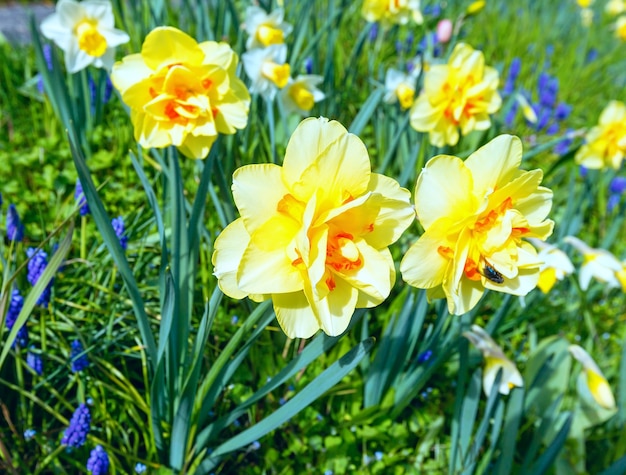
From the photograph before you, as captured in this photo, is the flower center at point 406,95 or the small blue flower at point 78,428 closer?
the small blue flower at point 78,428

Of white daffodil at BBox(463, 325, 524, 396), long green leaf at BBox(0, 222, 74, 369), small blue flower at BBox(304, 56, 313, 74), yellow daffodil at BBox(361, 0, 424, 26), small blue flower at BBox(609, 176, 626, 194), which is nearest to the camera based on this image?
long green leaf at BBox(0, 222, 74, 369)

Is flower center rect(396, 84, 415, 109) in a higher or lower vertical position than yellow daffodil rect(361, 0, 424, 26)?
lower

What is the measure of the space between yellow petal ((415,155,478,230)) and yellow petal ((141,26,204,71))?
0.64 meters

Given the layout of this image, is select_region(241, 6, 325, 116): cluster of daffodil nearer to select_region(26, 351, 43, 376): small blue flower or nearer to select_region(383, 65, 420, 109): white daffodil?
select_region(383, 65, 420, 109): white daffodil

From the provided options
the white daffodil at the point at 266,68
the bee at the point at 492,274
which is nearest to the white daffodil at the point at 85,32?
the white daffodil at the point at 266,68

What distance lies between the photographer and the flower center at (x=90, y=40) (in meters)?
1.61

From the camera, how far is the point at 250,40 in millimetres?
1919

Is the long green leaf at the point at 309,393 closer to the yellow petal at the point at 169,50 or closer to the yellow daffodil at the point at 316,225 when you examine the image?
the yellow daffodil at the point at 316,225

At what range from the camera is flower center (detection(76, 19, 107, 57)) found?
1613 mm

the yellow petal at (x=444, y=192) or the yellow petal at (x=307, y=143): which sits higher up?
the yellow petal at (x=307, y=143)

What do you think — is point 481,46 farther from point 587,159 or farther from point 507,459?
point 507,459

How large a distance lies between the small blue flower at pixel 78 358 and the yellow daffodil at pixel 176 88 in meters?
0.58

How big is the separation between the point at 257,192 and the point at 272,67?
103cm

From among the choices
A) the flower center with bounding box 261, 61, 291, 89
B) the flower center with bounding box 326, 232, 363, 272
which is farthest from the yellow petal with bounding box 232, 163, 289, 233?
the flower center with bounding box 261, 61, 291, 89
